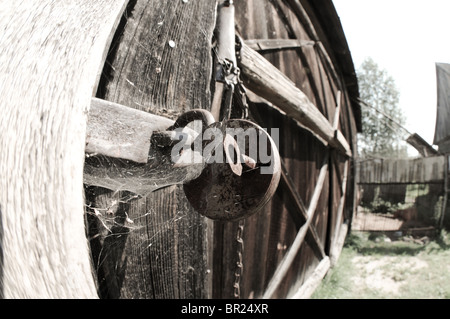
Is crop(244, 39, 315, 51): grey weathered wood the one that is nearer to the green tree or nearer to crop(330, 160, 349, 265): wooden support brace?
crop(330, 160, 349, 265): wooden support brace

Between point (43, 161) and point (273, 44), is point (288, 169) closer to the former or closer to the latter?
point (273, 44)

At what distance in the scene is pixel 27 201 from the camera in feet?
1.78

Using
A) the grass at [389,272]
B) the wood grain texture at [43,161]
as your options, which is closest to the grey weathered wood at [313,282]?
the grass at [389,272]

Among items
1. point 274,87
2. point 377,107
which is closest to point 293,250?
point 274,87

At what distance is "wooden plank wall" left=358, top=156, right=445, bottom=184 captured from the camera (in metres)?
10.2

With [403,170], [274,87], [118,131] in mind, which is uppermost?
[274,87]

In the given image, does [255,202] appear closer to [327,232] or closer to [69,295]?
[69,295]

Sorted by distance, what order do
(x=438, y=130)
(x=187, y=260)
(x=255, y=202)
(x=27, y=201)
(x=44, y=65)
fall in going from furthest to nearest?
(x=438, y=130) < (x=187, y=260) < (x=255, y=202) < (x=44, y=65) < (x=27, y=201)

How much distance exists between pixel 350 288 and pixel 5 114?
5.77 meters

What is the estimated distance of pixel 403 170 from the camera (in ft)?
36.7

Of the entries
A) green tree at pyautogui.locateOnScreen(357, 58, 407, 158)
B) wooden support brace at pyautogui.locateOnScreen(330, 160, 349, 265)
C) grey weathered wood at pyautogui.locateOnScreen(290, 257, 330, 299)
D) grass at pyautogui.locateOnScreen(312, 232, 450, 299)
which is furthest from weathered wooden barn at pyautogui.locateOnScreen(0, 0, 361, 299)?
green tree at pyautogui.locateOnScreen(357, 58, 407, 158)

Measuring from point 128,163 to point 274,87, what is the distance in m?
1.56

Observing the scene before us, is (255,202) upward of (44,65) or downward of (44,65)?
downward
